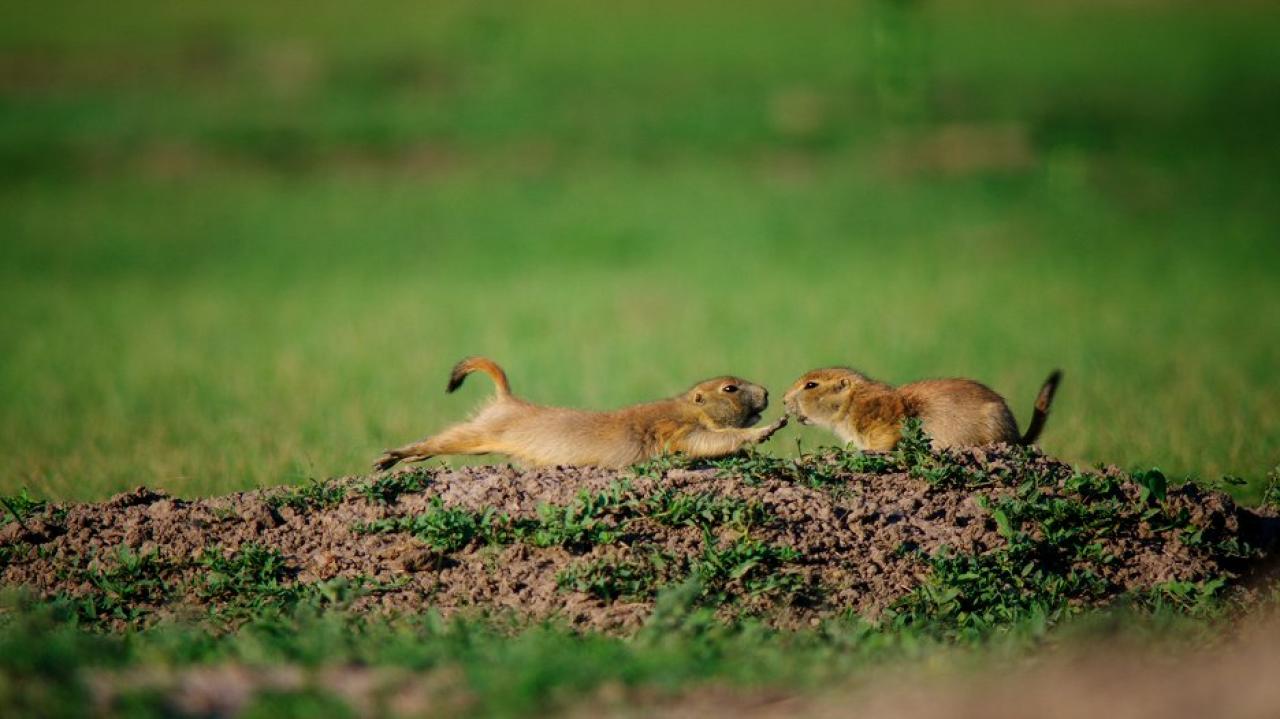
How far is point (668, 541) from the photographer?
6.49 m

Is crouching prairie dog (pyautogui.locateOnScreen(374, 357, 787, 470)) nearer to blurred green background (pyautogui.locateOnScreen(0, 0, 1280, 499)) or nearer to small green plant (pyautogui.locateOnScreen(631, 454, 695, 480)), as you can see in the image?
small green plant (pyautogui.locateOnScreen(631, 454, 695, 480))

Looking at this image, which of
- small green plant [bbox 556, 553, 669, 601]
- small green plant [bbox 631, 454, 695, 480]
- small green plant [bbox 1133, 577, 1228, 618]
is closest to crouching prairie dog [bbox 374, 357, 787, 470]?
small green plant [bbox 631, 454, 695, 480]

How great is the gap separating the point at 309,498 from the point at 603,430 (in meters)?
1.54

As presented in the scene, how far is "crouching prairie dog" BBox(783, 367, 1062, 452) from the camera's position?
743 cm

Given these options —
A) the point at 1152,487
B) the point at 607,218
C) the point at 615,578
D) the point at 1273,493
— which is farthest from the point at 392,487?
the point at 607,218

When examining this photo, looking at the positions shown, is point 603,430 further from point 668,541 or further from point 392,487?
point 392,487

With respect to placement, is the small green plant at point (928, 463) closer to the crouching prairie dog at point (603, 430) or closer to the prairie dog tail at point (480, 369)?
the crouching prairie dog at point (603, 430)

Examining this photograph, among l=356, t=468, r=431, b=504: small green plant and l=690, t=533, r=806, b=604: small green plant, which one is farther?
l=356, t=468, r=431, b=504: small green plant

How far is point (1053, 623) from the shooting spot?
20.3ft

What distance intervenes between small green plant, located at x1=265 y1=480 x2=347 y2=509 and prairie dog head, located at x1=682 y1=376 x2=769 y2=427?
1962 millimetres

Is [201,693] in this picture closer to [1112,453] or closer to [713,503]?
[713,503]

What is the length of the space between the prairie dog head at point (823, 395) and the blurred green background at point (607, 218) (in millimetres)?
2096

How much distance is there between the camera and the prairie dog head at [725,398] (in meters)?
7.52

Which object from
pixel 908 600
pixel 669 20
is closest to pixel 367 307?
pixel 908 600
